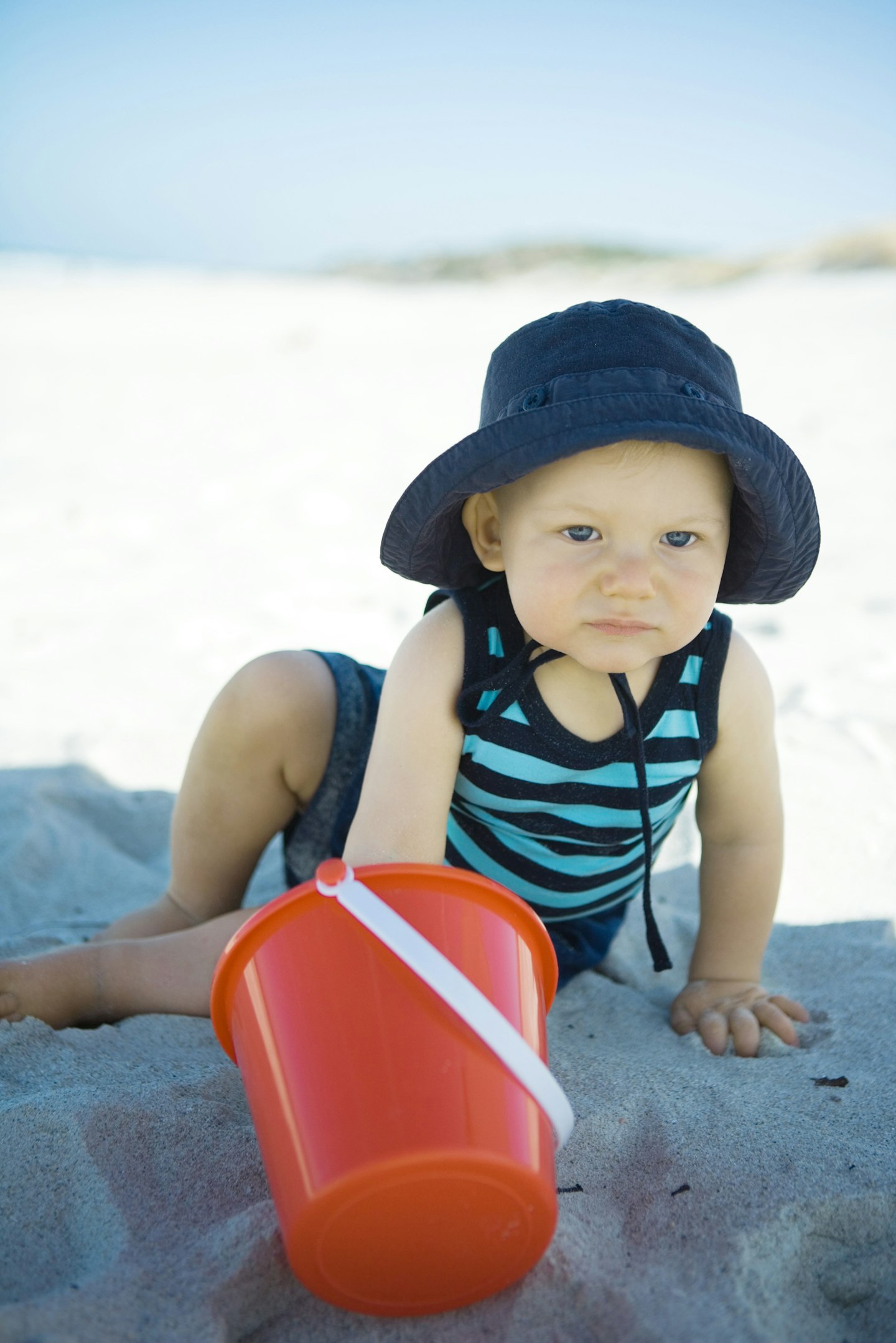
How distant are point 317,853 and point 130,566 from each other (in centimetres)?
261

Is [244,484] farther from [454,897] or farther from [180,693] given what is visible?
[454,897]

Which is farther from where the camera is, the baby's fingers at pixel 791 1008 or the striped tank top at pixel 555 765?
the baby's fingers at pixel 791 1008

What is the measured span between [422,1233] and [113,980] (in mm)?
889

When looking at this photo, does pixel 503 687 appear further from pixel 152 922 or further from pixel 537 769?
pixel 152 922

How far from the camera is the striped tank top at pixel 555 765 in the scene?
63.9 inches

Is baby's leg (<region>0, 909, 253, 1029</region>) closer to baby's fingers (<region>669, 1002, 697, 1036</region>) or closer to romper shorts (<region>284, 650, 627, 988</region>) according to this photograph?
romper shorts (<region>284, 650, 627, 988</region>)

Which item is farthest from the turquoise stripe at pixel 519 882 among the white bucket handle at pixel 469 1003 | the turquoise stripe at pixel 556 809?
the white bucket handle at pixel 469 1003

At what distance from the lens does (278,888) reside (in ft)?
7.74

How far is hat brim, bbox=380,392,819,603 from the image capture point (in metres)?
1.33

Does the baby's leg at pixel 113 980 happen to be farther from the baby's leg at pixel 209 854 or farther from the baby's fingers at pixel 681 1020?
the baby's fingers at pixel 681 1020

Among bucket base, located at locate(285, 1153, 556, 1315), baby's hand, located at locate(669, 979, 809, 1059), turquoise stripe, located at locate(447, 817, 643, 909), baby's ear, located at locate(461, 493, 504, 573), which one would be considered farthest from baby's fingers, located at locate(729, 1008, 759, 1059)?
baby's ear, located at locate(461, 493, 504, 573)

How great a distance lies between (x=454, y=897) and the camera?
1.18 metres

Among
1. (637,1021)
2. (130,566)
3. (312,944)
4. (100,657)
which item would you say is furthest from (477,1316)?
(130,566)

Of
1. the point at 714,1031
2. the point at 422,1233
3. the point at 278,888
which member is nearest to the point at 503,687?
the point at 714,1031
